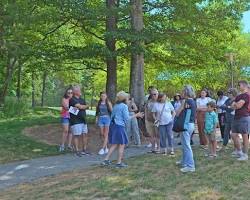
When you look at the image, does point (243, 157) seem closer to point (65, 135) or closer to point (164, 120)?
point (164, 120)

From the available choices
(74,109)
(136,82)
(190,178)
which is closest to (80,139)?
(74,109)

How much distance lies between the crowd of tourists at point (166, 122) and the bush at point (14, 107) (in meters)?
11.3

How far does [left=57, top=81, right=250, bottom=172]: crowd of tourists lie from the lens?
1028 cm

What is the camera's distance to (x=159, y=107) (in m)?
12.5

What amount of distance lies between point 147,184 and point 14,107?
1836 centimetres

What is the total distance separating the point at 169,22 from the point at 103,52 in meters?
3.21

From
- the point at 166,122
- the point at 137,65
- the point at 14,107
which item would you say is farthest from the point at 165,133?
the point at 14,107

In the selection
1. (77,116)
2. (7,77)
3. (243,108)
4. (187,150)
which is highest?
(7,77)

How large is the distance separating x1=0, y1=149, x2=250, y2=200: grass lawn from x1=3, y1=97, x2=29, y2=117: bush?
1528 cm

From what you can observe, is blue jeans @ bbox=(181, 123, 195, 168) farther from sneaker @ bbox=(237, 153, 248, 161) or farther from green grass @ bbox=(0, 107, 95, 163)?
green grass @ bbox=(0, 107, 95, 163)

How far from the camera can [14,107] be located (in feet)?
85.9

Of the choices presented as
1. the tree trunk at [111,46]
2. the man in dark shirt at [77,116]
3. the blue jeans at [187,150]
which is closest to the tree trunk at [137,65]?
the tree trunk at [111,46]

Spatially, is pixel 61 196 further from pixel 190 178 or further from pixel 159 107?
pixel 159 107

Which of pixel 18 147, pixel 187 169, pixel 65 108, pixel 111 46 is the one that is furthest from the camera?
pixel 111 46
